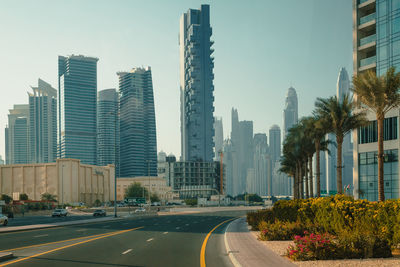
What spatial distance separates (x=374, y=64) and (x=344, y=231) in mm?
51398

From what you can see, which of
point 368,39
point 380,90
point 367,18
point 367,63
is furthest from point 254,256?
point 367,18

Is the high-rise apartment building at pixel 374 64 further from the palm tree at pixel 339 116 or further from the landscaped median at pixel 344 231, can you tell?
the landscaped median at pixel 344 231

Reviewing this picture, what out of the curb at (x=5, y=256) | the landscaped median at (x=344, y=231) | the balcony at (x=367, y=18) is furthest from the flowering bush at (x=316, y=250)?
the balcony at (x=367, y=18)

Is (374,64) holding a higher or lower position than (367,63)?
lower

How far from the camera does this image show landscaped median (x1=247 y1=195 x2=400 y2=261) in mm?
15859

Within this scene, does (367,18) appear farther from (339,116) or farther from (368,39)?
(339,116)

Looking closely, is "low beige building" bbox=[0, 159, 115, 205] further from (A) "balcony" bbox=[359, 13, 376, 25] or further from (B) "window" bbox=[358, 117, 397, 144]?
(A) "balcony" bbox=[359, 13, 376, 25]

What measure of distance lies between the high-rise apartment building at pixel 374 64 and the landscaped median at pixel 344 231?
3672 cm

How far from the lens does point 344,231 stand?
17234 millimetres

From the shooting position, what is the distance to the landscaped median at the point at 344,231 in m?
15.9

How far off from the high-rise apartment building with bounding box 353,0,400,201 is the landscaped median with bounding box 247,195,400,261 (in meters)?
36.7

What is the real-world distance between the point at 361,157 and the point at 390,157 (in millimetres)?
6251

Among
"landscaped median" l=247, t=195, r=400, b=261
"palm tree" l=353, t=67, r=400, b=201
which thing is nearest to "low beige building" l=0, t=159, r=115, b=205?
"palm tree" l=353, t=67, r=400, b=201

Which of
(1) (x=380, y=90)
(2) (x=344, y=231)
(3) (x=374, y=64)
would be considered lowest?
(2) (x=344, y=231)
